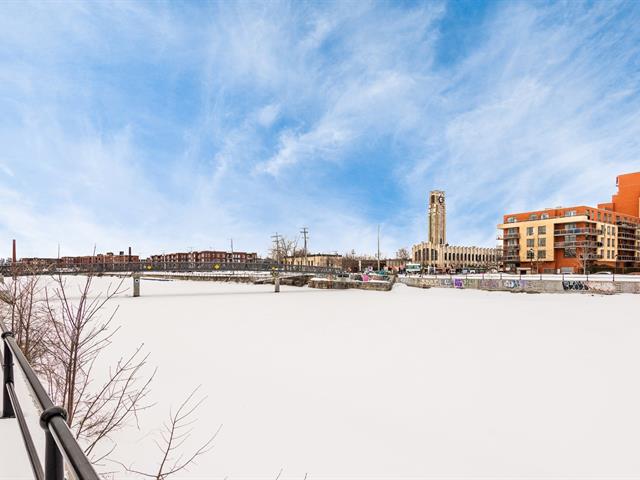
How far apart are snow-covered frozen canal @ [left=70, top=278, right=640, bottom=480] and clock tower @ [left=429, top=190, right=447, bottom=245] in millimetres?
144677

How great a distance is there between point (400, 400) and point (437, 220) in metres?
159

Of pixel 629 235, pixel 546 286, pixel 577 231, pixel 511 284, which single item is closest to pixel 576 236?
pixel 577 231

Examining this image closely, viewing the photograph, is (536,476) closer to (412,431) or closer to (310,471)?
→ (412,431)

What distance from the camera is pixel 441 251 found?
142 meters

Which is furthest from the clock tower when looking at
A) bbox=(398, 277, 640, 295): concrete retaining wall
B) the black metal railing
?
the black metal railing

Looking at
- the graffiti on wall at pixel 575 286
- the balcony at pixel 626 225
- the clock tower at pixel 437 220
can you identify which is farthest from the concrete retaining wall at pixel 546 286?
the clock tower at pixel 437 220

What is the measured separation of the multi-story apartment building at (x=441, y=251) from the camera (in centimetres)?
14025

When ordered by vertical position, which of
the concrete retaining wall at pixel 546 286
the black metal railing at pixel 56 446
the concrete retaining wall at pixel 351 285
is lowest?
the concrete retaining wall at pixel 351 285

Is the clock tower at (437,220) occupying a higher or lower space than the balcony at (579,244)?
higher

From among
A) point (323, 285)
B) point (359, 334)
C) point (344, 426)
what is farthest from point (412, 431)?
point (323, 285)

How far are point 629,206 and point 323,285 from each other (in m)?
82.1

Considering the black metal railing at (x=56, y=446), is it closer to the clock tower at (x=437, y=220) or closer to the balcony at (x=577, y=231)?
the balcony at (x=577, y=231)

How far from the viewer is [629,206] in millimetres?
93625

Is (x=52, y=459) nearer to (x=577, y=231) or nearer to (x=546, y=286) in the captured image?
(x=546, y=286)
